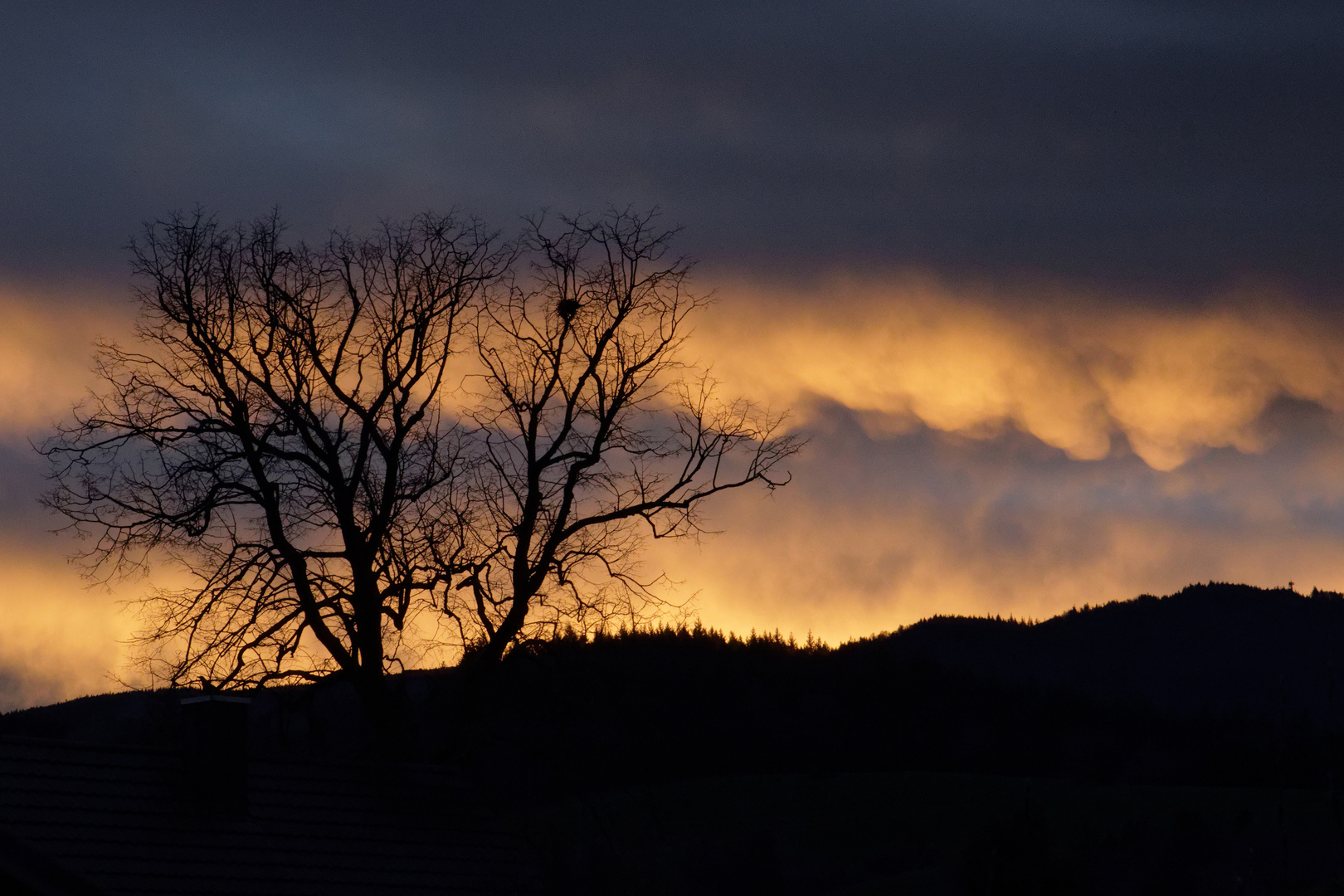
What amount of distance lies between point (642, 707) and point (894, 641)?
13842 centimetres

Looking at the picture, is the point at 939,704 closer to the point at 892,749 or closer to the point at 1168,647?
the point at 892,749

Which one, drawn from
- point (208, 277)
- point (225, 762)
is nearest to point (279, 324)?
point (208, 277)

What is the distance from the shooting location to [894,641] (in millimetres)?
159000

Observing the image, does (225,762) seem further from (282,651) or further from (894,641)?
(894,641)

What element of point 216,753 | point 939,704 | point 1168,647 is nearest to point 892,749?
point 939,704

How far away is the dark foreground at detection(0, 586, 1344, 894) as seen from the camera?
21.2 meters

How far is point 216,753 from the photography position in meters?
16.4

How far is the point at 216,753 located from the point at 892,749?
391 ft

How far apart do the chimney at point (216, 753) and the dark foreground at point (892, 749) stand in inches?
13.4

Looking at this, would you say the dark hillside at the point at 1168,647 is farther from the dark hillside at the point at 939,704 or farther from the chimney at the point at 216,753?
the chimney at the point at 216,753

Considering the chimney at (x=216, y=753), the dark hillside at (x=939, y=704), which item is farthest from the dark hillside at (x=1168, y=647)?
the chimney at (x=216, y=753)

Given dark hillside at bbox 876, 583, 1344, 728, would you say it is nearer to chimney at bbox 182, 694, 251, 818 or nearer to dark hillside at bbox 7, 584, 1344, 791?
dark hillside at bbox 7, 584, 1344, 791

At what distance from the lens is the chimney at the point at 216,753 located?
1639 centimetres

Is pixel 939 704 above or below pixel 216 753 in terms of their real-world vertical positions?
above
